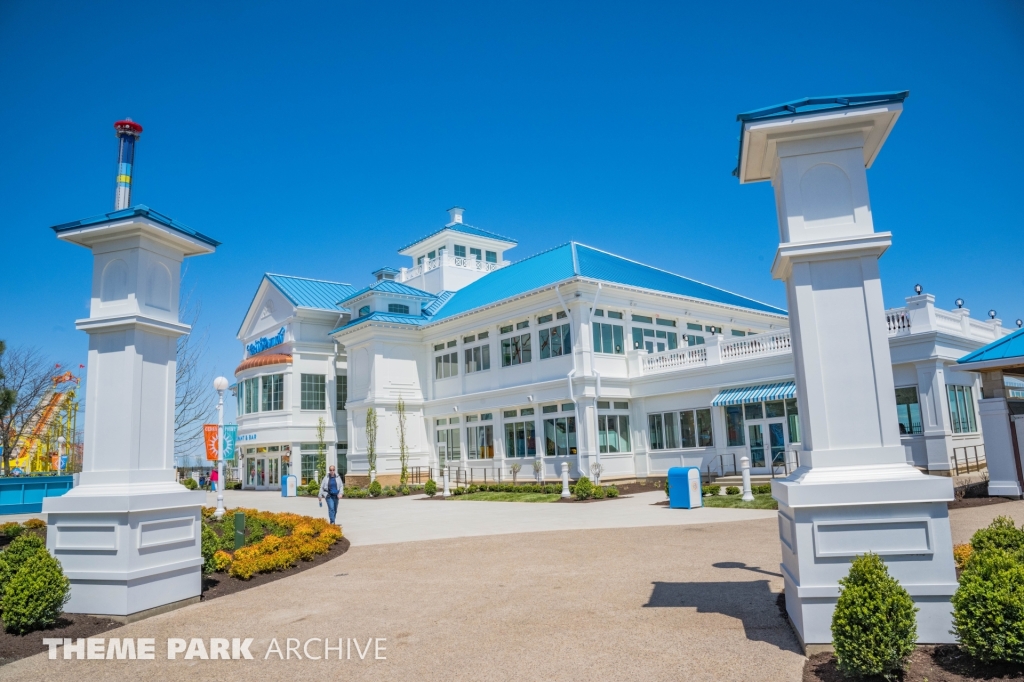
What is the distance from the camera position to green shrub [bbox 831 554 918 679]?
498 cm

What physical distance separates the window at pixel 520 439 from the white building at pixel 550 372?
6cm

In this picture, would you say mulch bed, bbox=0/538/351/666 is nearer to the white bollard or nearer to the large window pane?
the white bollard

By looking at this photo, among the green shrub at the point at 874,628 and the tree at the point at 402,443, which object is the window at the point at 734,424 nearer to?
the tree at the point at 402,443

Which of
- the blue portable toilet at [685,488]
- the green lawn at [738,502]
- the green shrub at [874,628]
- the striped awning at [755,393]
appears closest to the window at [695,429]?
the striped awning at [755,393]

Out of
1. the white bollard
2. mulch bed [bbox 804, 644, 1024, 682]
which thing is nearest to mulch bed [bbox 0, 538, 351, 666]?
mulch bed [bbox 804, 644, 1024, 682]

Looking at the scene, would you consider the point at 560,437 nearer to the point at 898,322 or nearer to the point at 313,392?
the point at 898,322

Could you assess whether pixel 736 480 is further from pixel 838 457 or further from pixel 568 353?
pixel 838 457

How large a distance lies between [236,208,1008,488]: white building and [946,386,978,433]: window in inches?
3.3

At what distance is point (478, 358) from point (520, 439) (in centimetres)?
460

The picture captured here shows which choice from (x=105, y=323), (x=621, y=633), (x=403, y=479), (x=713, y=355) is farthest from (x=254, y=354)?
(x=621, y=633)

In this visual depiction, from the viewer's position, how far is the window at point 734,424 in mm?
25688

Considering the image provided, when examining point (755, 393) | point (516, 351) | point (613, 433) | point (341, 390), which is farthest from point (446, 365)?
point (755, 393)

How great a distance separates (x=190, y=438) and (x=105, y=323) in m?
15.0

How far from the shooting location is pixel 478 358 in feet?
108
